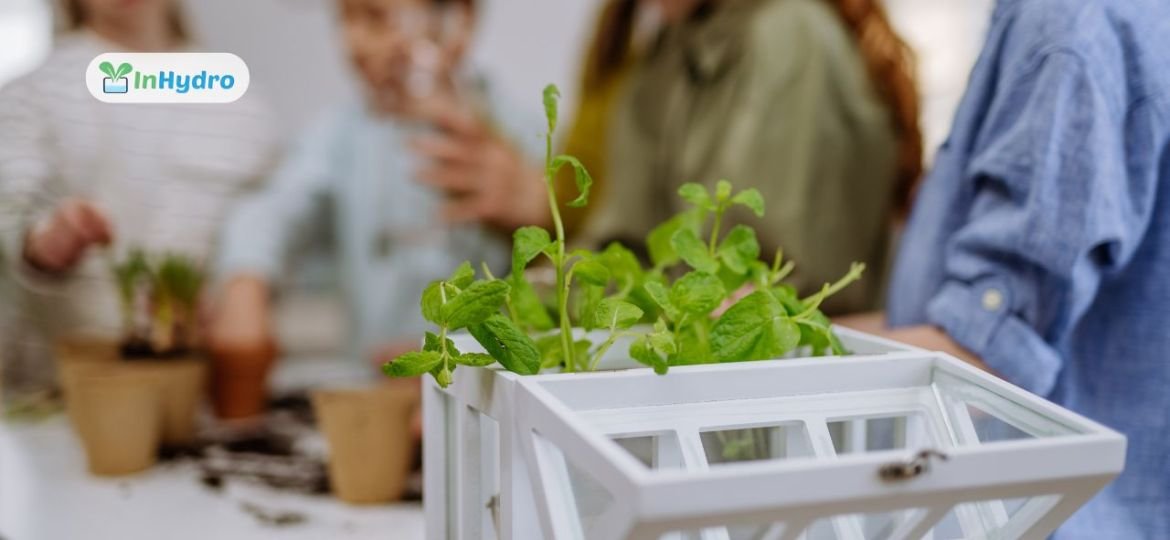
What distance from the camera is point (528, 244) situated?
18.7 inches

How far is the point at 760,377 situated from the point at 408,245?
0.95 metres

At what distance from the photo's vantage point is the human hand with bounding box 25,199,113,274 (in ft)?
3.95

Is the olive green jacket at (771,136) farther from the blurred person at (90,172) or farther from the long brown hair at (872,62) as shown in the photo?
the blurred person at (90,172)

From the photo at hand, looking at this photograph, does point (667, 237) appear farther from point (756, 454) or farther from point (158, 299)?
point (158, 299)

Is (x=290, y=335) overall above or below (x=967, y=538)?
above

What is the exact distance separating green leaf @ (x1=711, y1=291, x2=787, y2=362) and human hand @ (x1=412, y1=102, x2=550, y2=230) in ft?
2.93

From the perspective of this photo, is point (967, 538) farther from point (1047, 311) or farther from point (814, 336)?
point (1047, 311)

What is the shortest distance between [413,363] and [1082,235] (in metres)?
0.43

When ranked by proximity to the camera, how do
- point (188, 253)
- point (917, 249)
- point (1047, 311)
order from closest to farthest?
point (1047, 311) → point (917, 249) → point (188, 253)

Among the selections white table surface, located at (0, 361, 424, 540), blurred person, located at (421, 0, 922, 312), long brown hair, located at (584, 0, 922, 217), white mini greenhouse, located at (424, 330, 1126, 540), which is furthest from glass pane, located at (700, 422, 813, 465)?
long brown hair, located at (584, 0, 922, 217)

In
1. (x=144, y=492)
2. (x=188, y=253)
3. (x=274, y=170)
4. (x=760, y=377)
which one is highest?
(x=274, y=170)

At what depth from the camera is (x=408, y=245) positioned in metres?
1.34

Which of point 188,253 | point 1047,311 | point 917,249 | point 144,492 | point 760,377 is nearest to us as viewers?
point 760,377

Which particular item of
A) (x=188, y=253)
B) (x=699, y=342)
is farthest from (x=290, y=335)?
(x=699, y=342)
